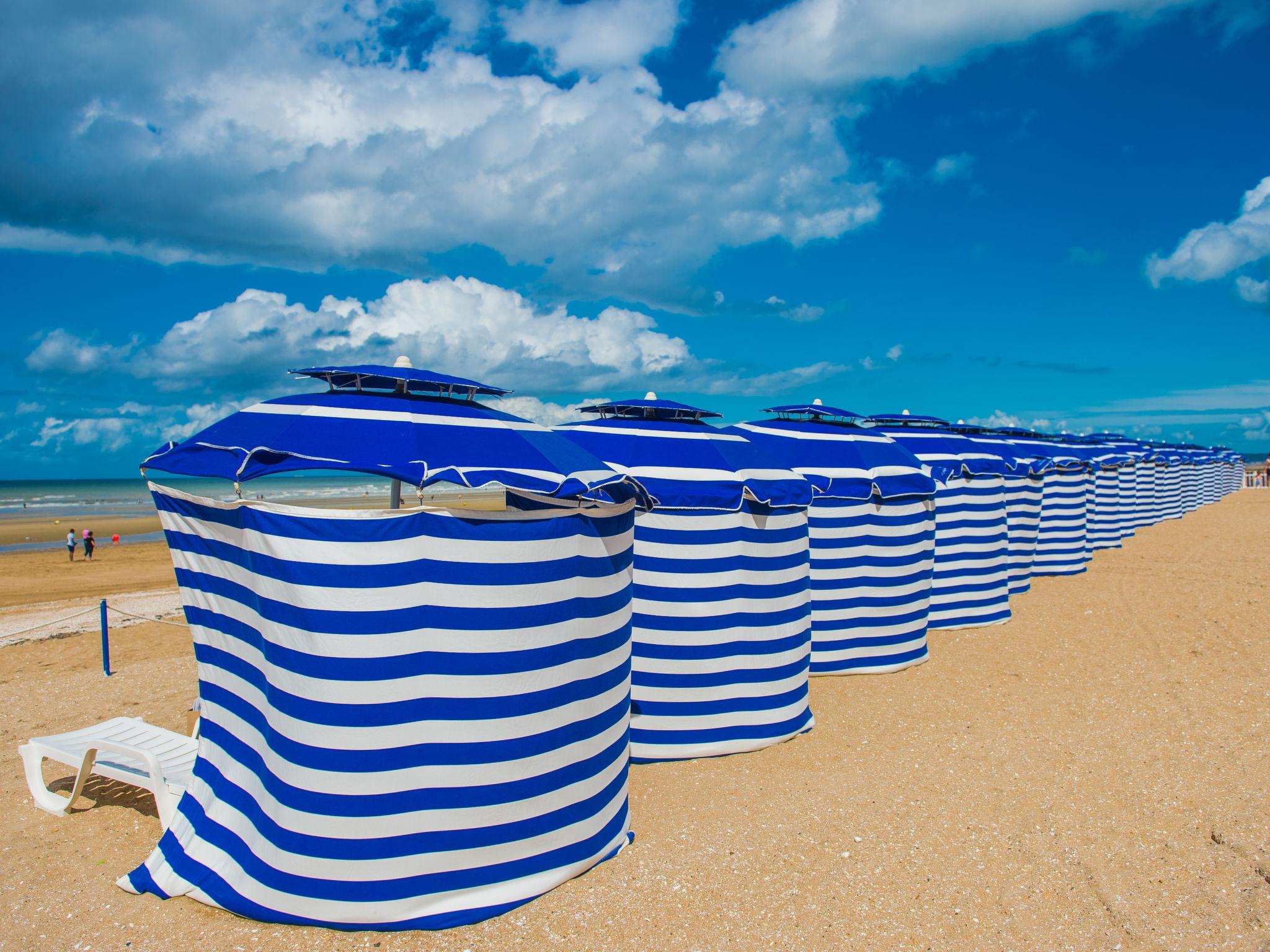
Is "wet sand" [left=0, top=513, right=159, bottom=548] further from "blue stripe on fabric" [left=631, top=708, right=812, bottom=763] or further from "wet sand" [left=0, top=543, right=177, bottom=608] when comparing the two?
"blue stripe on fabric" [left=631, top=708, right=812, bottom=763]

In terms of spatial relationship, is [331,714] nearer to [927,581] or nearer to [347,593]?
[347,593]

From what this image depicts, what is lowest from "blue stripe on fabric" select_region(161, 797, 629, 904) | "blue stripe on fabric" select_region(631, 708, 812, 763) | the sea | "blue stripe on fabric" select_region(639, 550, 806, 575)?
the sea

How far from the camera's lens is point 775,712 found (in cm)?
703

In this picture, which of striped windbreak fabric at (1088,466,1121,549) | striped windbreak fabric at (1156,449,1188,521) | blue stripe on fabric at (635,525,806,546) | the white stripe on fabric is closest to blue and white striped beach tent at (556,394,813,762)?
blue stripe on fabric at (635,525,806,546)

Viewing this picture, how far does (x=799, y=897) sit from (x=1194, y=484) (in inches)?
1387

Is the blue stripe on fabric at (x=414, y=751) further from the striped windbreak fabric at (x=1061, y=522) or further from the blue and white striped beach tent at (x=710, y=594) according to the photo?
the striped windbreak fabric at (x=1061, y=522)

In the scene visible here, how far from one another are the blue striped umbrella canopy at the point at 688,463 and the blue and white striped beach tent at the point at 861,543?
1557mm

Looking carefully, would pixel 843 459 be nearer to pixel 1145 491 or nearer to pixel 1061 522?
pixel 1061 522

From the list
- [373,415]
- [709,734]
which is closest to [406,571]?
[373,415]

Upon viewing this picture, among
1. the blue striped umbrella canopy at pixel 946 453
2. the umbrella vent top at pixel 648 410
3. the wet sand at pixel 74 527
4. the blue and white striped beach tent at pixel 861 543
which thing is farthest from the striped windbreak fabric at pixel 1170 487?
the wet sand at pixel 74 527

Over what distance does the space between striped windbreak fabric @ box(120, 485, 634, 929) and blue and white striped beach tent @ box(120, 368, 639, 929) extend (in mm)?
11

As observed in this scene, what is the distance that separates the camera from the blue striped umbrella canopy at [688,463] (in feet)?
21.2

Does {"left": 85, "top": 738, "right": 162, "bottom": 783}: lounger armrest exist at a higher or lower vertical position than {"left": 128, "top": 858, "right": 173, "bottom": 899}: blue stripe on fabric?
higher

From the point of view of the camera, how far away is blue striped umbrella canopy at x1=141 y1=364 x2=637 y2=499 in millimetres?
4395
